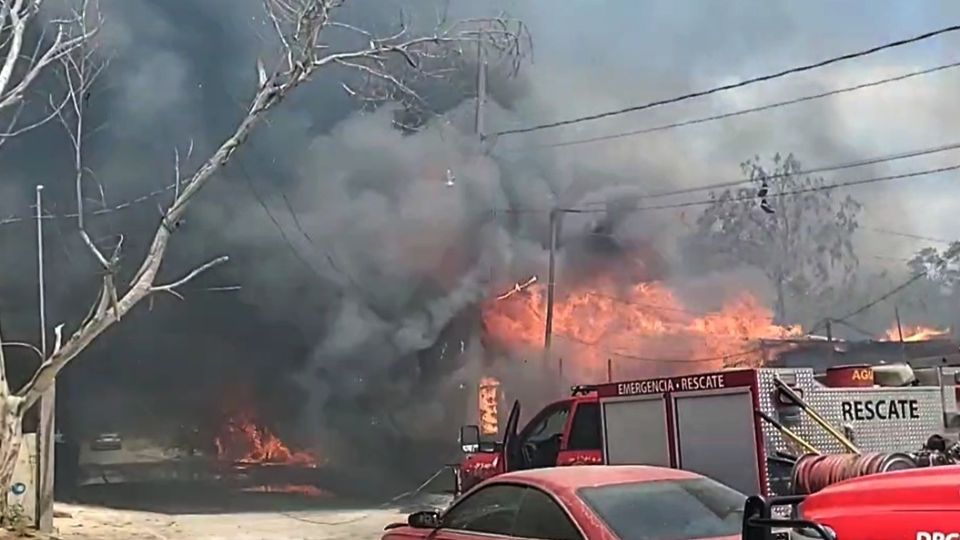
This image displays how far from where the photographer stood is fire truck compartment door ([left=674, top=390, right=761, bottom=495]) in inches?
359

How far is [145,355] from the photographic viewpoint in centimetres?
2622

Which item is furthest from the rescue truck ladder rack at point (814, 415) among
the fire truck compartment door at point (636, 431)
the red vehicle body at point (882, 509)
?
the red vehicle body at point (882, 509)

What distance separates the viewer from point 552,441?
11.6m

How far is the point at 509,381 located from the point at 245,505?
8.67 meters

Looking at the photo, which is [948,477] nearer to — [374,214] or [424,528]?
[424,528]

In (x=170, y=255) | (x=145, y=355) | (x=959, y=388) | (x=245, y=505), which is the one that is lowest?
(x=245, y=505)

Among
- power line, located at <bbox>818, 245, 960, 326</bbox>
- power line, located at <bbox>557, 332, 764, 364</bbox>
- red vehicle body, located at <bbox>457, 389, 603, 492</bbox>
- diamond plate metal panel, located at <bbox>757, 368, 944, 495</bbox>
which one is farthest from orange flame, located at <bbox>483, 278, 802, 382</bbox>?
diamond plate metal panel, located at <bbox>757, 368, 944, 495</bbox>

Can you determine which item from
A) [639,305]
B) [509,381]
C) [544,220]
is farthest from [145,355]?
[639,305]

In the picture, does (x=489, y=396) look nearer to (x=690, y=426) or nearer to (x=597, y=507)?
(x=690, y=426)

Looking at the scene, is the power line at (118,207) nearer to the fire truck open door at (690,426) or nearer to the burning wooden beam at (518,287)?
the burning wooden beam at (518,287)

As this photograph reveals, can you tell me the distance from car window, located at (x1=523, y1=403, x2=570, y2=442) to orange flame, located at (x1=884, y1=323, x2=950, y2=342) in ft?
90.0

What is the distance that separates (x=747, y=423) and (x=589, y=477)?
3923 mm

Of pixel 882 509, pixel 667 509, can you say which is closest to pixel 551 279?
pixel 667 509

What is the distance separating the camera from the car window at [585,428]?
11.0 metres
